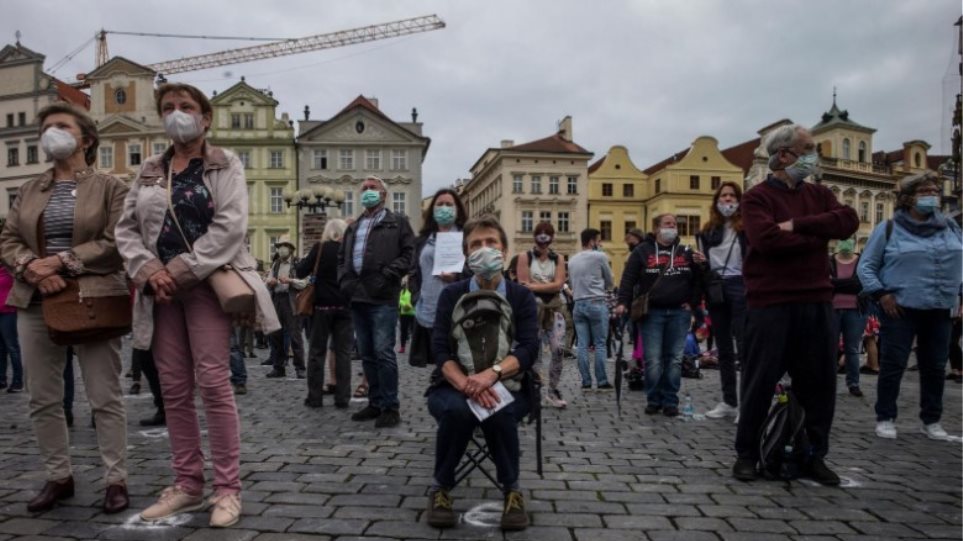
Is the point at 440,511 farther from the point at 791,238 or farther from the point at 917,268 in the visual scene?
the point at 917,268

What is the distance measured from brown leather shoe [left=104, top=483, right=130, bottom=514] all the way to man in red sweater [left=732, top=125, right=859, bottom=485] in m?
3.67

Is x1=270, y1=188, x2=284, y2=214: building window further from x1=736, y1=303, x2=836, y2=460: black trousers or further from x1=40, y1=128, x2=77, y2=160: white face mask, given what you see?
x1=736, y1=303, x2=836, y2=460: black trousers

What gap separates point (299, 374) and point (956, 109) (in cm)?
2547

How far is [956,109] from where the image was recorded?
81.0 ft

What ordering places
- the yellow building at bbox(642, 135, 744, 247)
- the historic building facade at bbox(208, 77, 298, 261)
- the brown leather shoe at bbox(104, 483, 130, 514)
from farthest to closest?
1. the yellow building at bbox(642, 135, 744, 247)
2. the historic building facade at bbox(208, 77, 298, 261)
3. the brown leather shoe at bbox(104, 483, 130, 514)

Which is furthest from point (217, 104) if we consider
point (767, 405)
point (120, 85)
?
point (767, 405)

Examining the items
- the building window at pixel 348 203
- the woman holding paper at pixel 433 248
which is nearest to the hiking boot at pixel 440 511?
the woman holding paper at pixel 433 248

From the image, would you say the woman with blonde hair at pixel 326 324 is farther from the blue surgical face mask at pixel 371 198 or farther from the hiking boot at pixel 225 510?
the hiking boot at pixel 225 510

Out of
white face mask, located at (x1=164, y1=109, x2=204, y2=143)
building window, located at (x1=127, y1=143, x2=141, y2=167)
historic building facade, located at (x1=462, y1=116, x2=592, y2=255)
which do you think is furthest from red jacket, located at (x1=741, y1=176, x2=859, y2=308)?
building window, located at (x1=127, y1=143, x2=141, y2=167)

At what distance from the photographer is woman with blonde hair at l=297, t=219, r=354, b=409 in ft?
24.3

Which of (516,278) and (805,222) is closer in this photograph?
(805,222)

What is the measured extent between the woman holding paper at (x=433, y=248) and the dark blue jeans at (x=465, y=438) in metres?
2.37

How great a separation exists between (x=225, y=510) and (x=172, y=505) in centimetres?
33

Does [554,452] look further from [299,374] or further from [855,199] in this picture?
[855,199]
